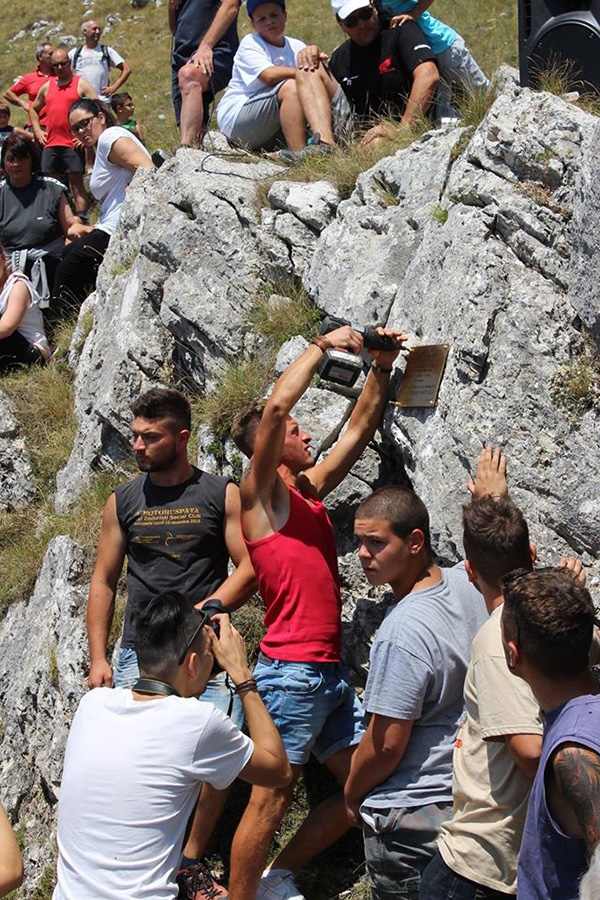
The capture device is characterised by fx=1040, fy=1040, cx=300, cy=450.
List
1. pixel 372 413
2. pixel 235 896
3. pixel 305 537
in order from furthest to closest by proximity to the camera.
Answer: pixel 372 413, pixel 305 537, pixel 235 896

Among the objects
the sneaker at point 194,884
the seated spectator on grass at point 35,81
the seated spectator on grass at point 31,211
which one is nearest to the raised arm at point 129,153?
the seated spectator on grass at point 31,211

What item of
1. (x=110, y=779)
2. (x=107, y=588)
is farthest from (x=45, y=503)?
(x=110, y=779)

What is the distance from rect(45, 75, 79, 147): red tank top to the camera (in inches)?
531

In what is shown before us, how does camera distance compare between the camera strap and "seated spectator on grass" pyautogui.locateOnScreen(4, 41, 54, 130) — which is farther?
"seated spectator on grass" pyautogui.locateOnScreen(4, 41, 54, 130)

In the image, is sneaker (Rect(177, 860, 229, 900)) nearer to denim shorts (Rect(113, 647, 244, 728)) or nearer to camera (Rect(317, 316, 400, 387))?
denim shorts (Rect(113, 647, 244, 728))

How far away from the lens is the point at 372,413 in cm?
559

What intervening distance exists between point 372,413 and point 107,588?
1.82 m

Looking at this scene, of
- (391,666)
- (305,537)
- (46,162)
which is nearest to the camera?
(391,666)

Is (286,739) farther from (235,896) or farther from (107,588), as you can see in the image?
(107,588)

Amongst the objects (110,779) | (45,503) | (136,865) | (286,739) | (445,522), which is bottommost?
(45,503)

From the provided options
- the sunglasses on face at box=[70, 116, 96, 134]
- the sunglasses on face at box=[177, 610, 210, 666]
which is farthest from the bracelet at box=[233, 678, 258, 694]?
the sunglasses on face at box=[70, 116, 96, 134]

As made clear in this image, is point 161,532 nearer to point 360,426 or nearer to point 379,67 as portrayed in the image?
point 360,426

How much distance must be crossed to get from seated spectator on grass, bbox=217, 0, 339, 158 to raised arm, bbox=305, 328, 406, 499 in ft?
10.5

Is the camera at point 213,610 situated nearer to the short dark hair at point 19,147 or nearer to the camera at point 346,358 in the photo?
the camera at point 346,358
